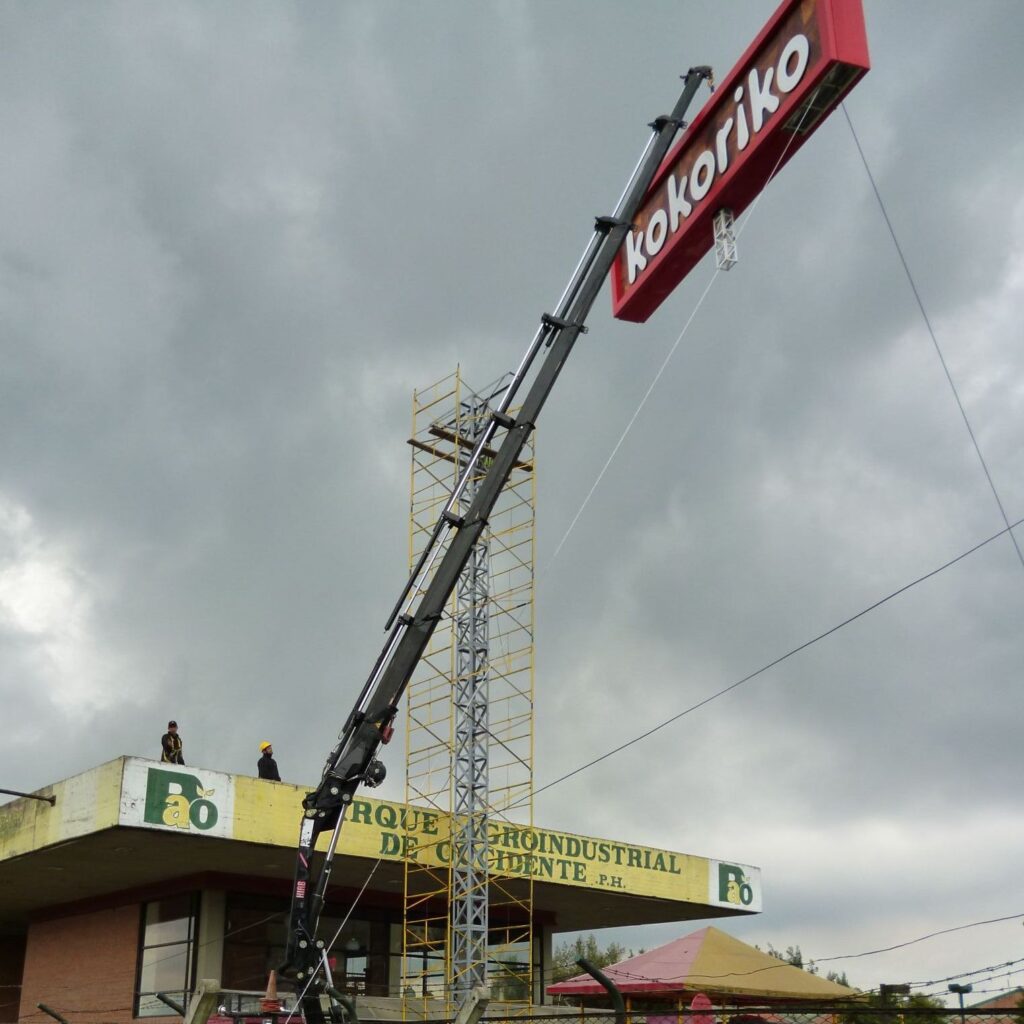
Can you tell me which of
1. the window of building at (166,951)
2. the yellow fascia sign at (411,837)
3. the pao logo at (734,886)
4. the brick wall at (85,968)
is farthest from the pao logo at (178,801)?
the pao logo at (734,886)

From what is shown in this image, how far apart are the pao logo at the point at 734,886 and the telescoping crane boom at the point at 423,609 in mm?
18369

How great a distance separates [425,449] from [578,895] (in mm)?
11534

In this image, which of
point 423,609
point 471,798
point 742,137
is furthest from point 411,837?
point 742,137

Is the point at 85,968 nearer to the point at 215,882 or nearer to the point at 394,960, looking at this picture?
the point at 215,882

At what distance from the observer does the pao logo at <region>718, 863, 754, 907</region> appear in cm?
3444

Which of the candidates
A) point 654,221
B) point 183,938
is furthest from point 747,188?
point 183,938

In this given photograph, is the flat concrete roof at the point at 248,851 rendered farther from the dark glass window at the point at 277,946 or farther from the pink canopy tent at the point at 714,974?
the pink canopy tent at the point at 714,974

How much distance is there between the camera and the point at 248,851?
26.2 m

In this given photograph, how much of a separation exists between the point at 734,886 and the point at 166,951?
1449 cm

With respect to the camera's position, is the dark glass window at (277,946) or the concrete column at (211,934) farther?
the dark glass window at (277,946)

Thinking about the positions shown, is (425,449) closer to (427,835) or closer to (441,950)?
(427,835)

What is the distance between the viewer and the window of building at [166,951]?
28094mm

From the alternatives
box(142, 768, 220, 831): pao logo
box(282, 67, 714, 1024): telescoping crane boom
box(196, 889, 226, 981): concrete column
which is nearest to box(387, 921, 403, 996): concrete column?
box(196, 889, 226, 981): concrete column

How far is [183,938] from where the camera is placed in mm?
28797
